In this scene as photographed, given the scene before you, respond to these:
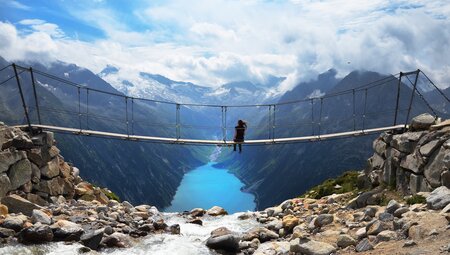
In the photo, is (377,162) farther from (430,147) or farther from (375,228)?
(375,228)

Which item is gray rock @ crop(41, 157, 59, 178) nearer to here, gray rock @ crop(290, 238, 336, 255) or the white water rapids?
the white water rapids

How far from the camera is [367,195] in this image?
2422 cm

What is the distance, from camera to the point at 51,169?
27484 mm

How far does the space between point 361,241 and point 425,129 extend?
11359mm

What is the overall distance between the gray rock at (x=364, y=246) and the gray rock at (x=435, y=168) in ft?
22.5

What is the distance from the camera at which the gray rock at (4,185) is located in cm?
2309

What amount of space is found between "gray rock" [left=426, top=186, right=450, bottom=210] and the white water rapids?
922 centimetres

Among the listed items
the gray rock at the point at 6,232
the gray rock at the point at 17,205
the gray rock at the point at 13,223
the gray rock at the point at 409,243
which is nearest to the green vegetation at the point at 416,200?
the gray rock at the point at 409,243

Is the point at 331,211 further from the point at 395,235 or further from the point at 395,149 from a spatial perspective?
the point at 395,235

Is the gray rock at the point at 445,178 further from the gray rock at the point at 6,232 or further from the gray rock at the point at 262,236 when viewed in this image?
the gray rock at the point at 6,232

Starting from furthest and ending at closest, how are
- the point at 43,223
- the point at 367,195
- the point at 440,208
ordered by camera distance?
the point at 367,195, the point at 43,223, the point at 440,208

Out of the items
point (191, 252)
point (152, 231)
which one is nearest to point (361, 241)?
point (191, 252)

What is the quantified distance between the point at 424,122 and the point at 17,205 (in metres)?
21.7

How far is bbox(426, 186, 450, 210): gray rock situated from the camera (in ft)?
56.4
